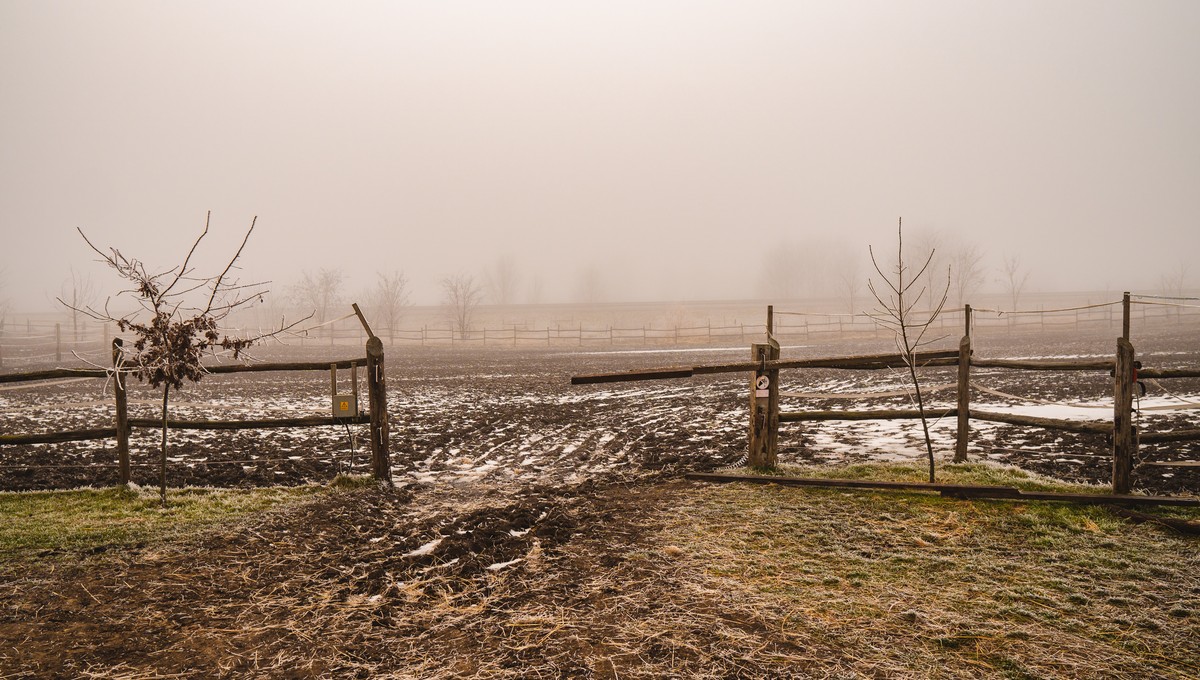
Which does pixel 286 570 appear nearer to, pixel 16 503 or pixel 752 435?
pixel 16 503

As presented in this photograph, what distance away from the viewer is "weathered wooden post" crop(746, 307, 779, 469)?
6.93 m

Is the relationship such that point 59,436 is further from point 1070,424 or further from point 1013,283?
point 1013,283

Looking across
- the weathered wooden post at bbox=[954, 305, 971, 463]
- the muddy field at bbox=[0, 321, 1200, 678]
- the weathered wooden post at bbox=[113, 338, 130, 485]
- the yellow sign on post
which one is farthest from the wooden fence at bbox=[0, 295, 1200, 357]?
the yellow sign on post

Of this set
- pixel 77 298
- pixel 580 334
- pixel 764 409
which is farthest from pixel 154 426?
pixel 77 298

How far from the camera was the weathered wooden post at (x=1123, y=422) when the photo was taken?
5605 millimetres

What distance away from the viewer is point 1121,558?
4.40 metres

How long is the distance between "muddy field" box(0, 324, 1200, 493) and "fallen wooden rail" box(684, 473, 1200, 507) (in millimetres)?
621

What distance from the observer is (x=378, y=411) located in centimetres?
676

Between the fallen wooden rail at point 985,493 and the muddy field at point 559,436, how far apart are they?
2.04ft

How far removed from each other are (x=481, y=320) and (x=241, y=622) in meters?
61.1

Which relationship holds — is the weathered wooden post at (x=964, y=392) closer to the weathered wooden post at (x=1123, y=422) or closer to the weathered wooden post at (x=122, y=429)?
the weathered wooden post at (x=1123, y=422)

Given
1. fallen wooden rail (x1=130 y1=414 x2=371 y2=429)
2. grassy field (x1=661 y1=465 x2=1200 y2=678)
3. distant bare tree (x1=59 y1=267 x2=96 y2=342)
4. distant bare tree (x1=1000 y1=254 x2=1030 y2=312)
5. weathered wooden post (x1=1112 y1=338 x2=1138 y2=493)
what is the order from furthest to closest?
distant bare tree (x1=1000 y1=254 x2=1030 y2=312) → distant bare tree (x1=59 y1=267 x2=96 y2=342) → fallen wooden rail (x1=130 y1=414 x2=371 y2=429) → weathered wooden post (x1=1112 y1=338 x2=1138 y2=493) → grassy field (x1=661 y1=465 x2=1200 y2=678)

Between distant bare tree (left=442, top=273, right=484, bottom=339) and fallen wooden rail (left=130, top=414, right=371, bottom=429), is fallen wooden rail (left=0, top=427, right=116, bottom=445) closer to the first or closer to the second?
fallen wooden rail (left=130, top=414, right=371, bottom=429)

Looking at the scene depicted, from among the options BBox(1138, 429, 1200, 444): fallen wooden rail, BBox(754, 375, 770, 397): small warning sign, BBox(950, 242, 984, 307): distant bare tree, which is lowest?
BBox(1138, 429, 1200, 444): fallen wooden rail
